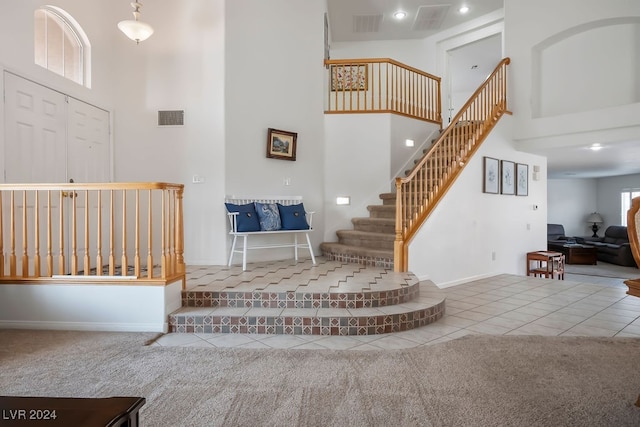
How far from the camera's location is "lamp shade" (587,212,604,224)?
36.4 feet

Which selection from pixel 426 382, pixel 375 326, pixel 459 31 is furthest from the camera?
pixel 459 31

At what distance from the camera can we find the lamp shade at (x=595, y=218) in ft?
36.4

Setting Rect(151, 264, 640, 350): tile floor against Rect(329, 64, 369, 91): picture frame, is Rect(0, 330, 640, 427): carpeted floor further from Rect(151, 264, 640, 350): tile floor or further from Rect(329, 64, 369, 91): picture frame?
Rect(329, 64, 369, 91): picture frame

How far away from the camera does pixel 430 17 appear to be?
7129 mm

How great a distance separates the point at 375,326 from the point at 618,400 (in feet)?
5.36

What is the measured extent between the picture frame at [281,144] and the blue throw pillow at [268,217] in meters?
0.86

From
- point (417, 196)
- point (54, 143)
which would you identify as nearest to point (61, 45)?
point (54, 143)

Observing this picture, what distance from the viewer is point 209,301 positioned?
3.37 m

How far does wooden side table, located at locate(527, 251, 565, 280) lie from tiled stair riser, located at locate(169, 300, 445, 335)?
4.63m

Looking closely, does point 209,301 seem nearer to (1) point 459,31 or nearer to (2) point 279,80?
(2) point 279,80

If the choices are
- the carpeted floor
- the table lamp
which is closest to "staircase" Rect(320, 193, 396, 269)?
the carpeted floor

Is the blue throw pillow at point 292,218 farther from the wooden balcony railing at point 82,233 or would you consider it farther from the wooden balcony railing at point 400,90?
the wooden balcony railing at point 400,90

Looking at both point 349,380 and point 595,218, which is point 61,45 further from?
point 595,218

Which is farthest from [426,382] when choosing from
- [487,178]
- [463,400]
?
[487,178]
